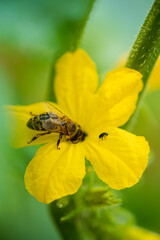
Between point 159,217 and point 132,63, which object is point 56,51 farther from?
point 159,217

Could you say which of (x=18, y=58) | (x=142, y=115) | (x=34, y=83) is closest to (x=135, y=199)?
(x=142, y=115)

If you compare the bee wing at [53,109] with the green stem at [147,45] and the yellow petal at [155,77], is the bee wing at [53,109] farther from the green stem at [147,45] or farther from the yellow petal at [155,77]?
the yellow petal at [155,77]

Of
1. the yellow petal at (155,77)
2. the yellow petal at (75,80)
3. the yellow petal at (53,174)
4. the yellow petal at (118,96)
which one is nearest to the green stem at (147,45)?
the yellow petal at (118,96)

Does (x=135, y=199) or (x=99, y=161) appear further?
(x=135, y=199)

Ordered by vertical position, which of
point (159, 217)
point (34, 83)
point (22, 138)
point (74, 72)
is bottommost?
point (159, 217)

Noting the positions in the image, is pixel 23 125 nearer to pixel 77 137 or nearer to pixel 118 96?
pixel 77 137

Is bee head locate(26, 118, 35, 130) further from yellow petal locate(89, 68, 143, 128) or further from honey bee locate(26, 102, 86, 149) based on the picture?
yellow petal locate(89, 68, 143, 128)

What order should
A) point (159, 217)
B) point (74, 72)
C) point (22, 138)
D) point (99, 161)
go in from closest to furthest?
point (99, 161), point (22, 138), point (74, 72), point (159, 217)
